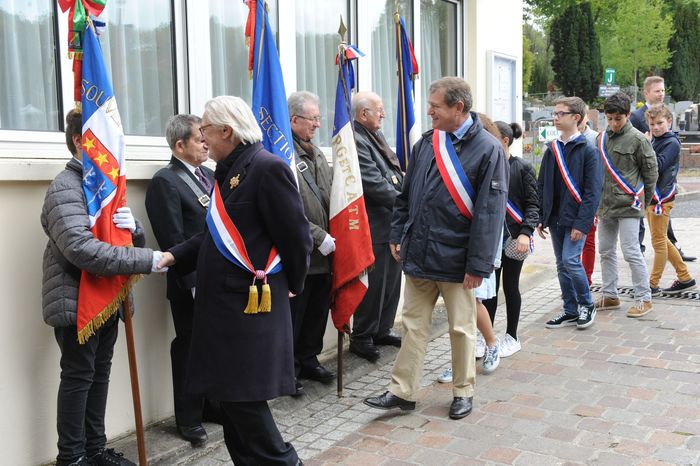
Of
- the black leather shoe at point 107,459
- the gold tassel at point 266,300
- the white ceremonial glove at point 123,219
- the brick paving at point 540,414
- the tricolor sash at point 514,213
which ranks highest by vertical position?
the white ceremonial glove at point 123,219

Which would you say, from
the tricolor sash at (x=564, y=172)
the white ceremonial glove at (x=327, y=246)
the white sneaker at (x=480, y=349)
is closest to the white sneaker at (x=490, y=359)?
the white sneaker at (x=480, y=349)

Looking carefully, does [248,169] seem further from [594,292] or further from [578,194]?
[594,292]

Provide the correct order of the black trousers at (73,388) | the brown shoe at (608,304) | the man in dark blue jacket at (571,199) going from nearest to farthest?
the black trousers at (73,388)
the man in dark blue jacket at (571,199)
the brown shoe at (608,304)

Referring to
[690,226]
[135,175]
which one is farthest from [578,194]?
[690,226]

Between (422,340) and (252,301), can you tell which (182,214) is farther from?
(422,340)

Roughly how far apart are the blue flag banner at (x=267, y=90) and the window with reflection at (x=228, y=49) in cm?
69

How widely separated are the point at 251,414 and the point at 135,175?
5.47 ft

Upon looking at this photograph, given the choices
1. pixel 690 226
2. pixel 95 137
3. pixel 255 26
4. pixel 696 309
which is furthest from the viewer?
pixel 690 226

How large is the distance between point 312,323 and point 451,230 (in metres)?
1.34

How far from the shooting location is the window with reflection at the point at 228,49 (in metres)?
5.07

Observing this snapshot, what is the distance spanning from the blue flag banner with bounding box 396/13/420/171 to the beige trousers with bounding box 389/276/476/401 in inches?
69.2

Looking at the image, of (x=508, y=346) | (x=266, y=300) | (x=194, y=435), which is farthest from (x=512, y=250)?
(x=266, y=300)

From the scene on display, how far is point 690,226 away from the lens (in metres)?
13.4

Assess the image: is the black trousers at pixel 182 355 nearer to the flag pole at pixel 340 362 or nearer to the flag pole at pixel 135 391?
the flag pole at pixel 135 391
